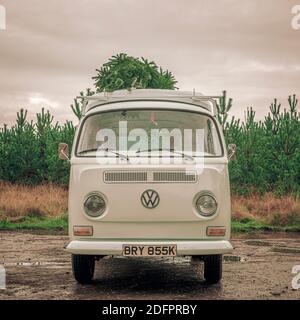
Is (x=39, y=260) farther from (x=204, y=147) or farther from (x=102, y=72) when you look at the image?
(x=102, y=72)

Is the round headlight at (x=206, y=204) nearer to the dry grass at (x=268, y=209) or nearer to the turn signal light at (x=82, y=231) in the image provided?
the turn signal light at (x=82, y=231)

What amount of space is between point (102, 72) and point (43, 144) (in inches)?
262

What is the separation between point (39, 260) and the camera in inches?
413

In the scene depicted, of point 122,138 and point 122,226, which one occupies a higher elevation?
point 122,138

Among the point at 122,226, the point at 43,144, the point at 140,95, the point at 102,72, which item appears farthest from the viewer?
the point at 43,144

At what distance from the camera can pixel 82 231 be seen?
730cm

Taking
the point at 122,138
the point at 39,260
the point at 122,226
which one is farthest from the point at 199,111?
the point at 39,260

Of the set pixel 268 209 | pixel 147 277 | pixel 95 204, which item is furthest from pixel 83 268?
pixel 268 209

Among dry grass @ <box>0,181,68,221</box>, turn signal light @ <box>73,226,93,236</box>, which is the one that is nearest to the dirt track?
turn signal light @ <box>73,226,93,236</box>

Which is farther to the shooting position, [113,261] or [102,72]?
[102,72]

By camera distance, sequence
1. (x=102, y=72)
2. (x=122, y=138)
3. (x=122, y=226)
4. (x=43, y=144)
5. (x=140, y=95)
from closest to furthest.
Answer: (x=122, y=226), (x=122, y=138), (x=140, y=95), (x=102, y=72), (x=43, y=144)

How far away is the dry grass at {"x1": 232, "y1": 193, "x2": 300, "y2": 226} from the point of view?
18203mm

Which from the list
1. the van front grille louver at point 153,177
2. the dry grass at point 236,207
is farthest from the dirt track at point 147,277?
the dry grass at point 236,207

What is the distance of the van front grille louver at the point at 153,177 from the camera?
7258 millimetres
